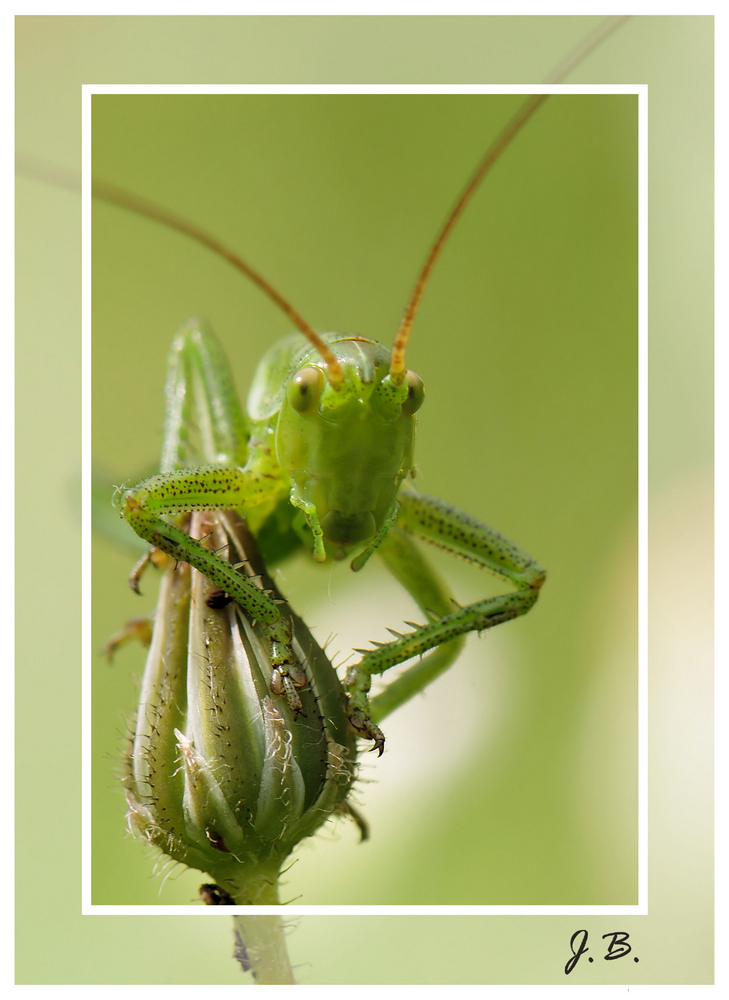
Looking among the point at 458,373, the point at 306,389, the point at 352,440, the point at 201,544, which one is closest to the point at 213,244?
the point at 306,389

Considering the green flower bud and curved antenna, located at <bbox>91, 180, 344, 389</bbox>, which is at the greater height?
curved antenna, located at <bbox>91, 180, 344, 389</bbox>

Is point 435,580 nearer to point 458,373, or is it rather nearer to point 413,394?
point 413,394

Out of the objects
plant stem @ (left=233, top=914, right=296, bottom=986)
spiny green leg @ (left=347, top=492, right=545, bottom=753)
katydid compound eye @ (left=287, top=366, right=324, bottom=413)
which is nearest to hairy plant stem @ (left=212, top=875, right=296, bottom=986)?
plant stem @ (left=233, top=914, right=296, bottom=986)

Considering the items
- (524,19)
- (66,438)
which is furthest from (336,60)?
(66,438)

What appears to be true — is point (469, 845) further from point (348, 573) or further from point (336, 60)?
point (336, 60)

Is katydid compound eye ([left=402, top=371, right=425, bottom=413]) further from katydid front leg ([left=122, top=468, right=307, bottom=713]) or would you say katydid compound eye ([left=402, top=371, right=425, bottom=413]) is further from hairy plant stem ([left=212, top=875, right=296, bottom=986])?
hairy plant stem ([left=212, top=875, right=296, bottom=986])

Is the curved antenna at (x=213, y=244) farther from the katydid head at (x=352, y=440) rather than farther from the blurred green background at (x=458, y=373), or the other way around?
the blurred green background at (x=458, y=373)

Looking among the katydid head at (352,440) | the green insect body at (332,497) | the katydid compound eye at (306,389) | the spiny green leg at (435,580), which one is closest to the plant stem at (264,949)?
the green insect body at (332,497)
